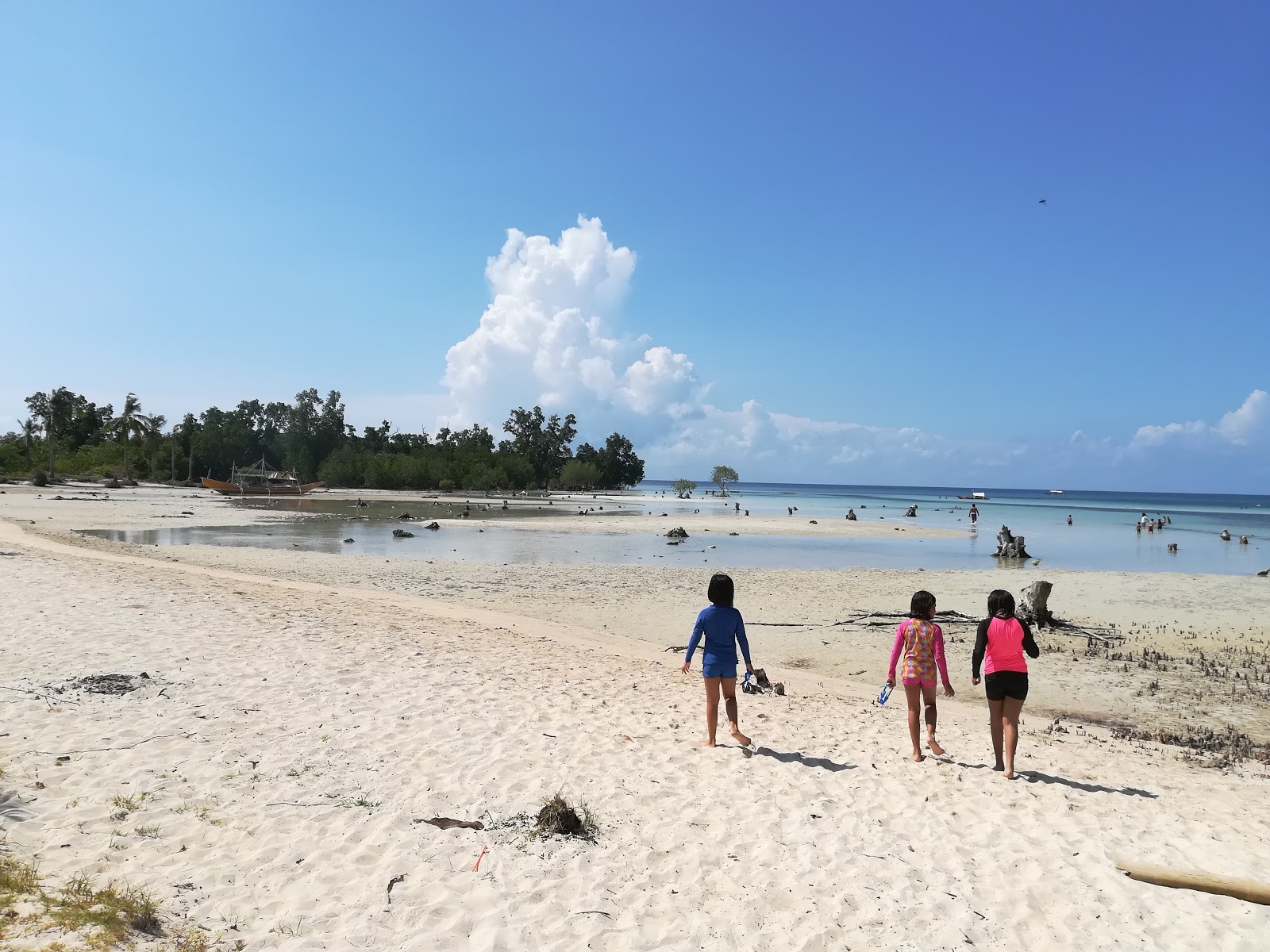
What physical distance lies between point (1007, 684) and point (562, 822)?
4.45 meters

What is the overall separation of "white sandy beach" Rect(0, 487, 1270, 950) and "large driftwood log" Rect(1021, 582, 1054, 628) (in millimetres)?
3523

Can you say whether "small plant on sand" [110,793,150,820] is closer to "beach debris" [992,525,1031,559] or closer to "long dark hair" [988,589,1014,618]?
"long dark hair" [988,589,1014,618]

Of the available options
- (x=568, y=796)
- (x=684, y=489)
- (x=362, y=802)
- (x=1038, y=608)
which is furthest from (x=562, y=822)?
(x=684, y=489)

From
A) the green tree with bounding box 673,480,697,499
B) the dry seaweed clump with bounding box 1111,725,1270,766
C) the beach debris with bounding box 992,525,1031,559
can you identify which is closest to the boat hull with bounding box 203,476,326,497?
the green tree with bounding box 673,480,697,499

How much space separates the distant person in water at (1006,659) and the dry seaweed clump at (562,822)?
3999 millimetres

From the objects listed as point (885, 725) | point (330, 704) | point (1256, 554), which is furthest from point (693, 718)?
point (1256, 554)

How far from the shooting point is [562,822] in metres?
5.21

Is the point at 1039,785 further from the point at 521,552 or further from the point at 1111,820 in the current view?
the point at 521,552

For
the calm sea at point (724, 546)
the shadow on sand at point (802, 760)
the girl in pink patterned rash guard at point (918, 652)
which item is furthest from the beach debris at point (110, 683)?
the calm sea at point (724, 546)

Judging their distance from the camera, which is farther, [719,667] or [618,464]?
[618,464]

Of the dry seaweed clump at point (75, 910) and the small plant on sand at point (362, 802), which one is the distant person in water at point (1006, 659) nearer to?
the small plant on sand at point (362, 802)

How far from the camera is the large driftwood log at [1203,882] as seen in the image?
4.72m

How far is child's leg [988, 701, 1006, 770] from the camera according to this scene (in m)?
7.00

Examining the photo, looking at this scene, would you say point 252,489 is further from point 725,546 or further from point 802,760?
point 802,760
